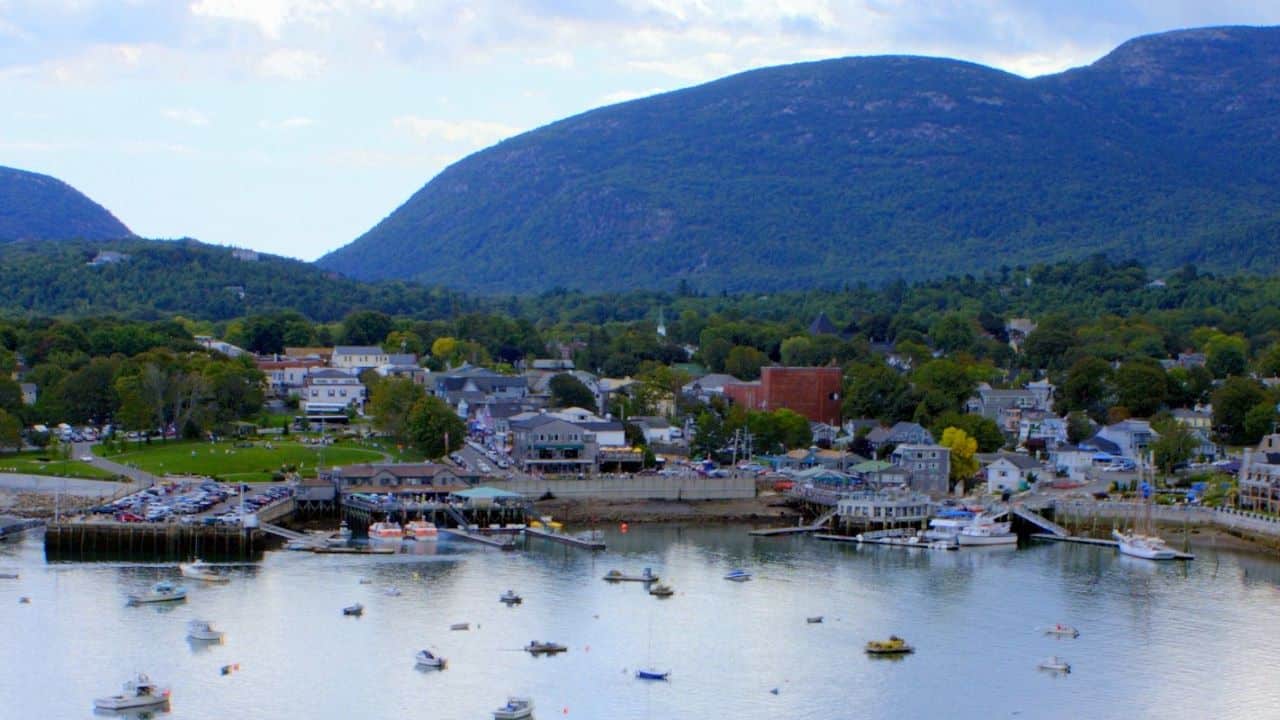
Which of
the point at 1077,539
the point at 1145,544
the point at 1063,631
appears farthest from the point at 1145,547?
the point at 1063,631

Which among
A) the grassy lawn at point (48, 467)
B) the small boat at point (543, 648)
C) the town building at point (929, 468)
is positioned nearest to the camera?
the small boat at point (543, 648)

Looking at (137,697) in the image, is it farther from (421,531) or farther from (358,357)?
(358,357)

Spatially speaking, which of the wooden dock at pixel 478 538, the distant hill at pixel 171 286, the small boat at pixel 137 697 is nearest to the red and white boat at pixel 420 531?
the wooden dock at pixel 478 538

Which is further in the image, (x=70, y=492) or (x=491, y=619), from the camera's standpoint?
(x=70, y=492)

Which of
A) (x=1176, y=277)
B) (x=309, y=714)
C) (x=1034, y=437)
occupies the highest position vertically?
(x=1176, y=277)

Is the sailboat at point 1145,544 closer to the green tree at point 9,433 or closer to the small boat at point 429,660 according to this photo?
the small boat at point 429,660

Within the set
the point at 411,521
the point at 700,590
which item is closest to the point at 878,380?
the point at 411,521

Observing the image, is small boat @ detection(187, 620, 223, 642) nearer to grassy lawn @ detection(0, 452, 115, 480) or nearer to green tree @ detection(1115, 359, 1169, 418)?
grassy lawn @ detection(0, 452, 115, 480)

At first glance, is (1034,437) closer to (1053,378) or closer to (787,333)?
(1053,378)
